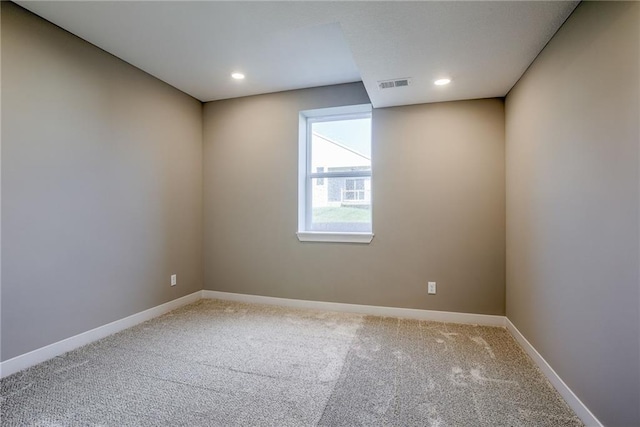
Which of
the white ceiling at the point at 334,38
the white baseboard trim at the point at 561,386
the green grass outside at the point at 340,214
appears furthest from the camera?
the green grass outside at the point at 340,214

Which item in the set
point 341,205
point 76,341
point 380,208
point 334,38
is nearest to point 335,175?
point 341,205

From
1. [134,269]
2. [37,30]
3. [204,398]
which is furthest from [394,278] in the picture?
[37,30]

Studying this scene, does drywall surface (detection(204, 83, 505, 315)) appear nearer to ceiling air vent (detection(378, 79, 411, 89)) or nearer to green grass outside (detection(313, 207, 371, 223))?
green grass outside (detection(313, 207, 371, 223))

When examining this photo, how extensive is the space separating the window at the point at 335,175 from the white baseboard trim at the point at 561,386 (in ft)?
5.34

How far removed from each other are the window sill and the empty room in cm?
4

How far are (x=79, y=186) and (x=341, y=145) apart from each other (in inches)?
99.6

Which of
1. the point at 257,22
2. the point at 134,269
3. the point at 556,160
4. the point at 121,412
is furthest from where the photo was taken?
the point at 134,269

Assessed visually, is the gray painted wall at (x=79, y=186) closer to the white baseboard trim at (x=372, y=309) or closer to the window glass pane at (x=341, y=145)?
the white baseboard trim at (x=372, y=309)

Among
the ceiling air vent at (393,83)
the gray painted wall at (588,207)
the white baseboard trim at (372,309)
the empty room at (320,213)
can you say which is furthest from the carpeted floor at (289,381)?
the ceiling air vent at (393,83)

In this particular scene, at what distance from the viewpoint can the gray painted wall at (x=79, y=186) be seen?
199 centimetres

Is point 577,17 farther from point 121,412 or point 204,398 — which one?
point 121,412

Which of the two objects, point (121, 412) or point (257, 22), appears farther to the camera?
point (257, 22)

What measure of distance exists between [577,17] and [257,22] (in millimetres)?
1925

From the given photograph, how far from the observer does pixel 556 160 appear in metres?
1.88
